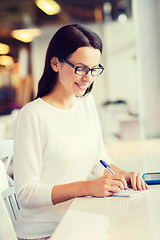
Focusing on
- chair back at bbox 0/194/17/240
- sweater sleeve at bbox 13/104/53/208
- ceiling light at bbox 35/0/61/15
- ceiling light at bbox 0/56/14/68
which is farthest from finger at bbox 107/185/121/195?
ceiling light at bbox 0/56/14/68

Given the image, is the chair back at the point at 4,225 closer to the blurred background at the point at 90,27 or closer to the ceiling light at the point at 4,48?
the blurred background at the point at 90,27

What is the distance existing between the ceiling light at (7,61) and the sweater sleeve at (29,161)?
13730 millimetres

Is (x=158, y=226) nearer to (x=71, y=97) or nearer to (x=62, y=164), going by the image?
(x=62, y=164)

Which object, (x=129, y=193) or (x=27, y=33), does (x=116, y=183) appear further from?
(x=27, y=33)

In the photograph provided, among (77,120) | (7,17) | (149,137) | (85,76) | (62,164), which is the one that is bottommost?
(149,137)

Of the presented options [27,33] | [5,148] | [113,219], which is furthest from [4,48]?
[113,219]

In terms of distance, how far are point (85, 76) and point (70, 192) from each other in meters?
0.41

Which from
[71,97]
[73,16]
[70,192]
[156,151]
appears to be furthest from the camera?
[73,16]

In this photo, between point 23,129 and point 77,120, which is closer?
point 23,129

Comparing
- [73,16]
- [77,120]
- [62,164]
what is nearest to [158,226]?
[62,164]

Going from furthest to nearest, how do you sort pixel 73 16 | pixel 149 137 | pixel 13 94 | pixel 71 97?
pixel 13 94 < pixel 73 16 < pixel 149 137 < pixel 71 97

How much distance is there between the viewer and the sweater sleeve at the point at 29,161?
1231 millimetres

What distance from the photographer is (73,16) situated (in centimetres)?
1270

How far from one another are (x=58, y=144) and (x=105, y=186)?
0.29 metres
